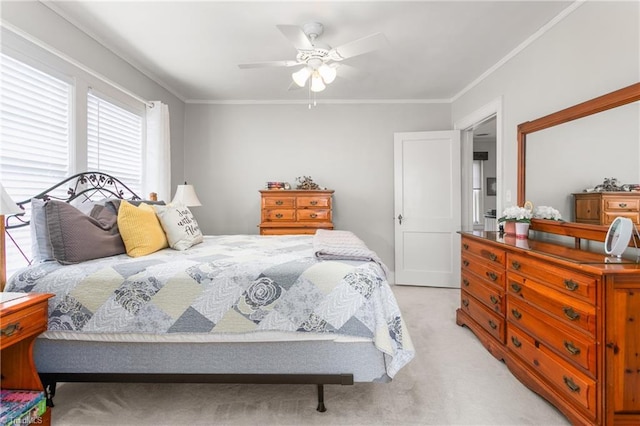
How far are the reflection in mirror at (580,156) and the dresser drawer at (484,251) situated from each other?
557 mm

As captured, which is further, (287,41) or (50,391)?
(287,41)

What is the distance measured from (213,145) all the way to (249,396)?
11.9ft

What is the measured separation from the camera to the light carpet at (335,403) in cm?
166

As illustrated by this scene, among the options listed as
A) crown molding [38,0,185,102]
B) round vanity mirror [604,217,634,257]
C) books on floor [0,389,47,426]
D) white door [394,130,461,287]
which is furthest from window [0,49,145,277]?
round vanity mirror [604,217,634,257]

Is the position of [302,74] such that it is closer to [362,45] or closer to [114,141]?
[362,45]

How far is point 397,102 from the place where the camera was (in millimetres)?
4488

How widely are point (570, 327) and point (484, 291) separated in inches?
35.9

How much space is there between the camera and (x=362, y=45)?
2.17 meters

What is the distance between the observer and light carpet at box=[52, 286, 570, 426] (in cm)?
166

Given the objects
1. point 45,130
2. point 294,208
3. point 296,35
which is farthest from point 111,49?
point 294,208

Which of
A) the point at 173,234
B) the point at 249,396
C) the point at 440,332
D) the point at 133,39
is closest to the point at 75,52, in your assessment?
the point at 133,39

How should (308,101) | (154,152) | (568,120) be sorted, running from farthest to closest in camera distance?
(308,101) < (154,152) < (568,120)

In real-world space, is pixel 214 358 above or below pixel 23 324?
below

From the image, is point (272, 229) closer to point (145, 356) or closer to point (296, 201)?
point (296, 201)
